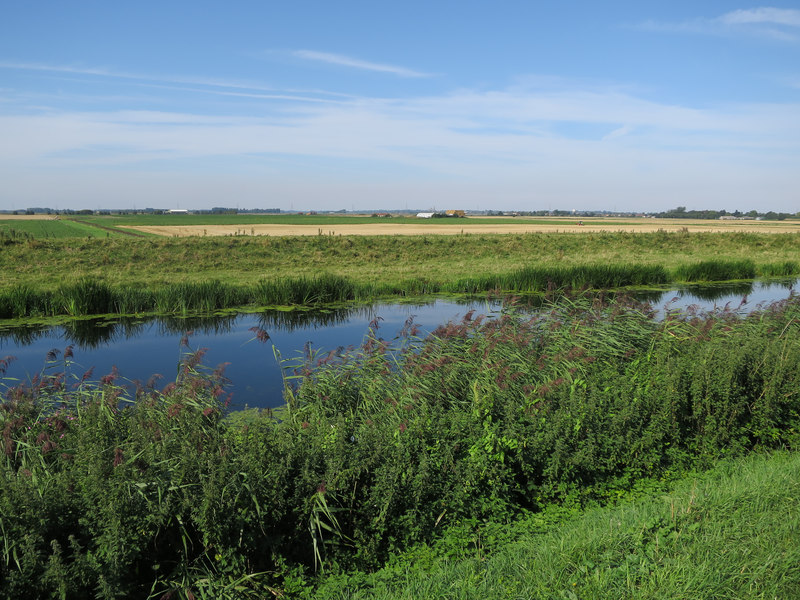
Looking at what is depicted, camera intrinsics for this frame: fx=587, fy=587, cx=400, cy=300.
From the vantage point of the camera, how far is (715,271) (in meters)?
27.6

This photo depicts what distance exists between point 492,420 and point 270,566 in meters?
2.77

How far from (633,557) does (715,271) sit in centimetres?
2731

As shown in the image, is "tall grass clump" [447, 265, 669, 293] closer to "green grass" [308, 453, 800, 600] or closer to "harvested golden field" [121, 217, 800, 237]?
"green grass" [308, 453, 800, 600]

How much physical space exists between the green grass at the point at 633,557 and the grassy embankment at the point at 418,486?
0.06 feet

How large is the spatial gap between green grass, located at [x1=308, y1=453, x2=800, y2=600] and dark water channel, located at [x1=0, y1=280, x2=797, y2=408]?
17.2ft

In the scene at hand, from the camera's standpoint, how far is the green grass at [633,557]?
368cm

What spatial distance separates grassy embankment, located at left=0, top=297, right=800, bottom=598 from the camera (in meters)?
3.85

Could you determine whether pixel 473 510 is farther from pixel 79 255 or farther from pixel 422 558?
pixel 79 255

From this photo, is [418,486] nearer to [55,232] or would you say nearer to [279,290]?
[279,290]

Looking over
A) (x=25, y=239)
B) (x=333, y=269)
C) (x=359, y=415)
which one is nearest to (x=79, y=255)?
(x=25, y=239)

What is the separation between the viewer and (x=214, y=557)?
452 cm

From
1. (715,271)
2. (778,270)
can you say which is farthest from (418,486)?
(778,270)

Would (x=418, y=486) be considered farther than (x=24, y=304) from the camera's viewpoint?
No

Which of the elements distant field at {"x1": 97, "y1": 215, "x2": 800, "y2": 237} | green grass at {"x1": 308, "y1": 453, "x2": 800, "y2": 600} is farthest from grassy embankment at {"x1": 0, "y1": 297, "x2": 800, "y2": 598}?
distant field at {"x1": 97, "y1": 215, "x2": 800, "y2": 237}
